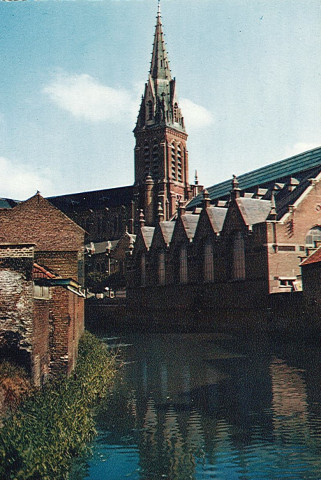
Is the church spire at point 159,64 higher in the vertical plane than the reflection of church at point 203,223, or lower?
higher

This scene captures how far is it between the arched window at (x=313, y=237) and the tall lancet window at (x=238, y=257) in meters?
4.81

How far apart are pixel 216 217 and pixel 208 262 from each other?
3878mm

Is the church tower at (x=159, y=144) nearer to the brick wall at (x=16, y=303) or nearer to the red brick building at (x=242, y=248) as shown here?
the red brick building at (x=242, y=248)

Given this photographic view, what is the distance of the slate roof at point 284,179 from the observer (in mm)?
41625

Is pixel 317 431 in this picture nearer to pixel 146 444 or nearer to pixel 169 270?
pixel 146 444

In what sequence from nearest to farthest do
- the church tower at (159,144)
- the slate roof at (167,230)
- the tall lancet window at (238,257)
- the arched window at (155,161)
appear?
the tall lancet window at (238,257)
the slate roof at (167,230)
the church tower at (159,144)
the arched window at (155,161)

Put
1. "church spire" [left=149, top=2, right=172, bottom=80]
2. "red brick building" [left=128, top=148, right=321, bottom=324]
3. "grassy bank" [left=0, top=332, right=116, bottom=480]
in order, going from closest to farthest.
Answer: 1. "grassy bank" [left=0, top=332, right=116, bottom=480]
2. "red brick building" [left=128, top=148, right=321, bottom=324]
3. "church spire" [left=149, top=2, right=172, bottom=80]

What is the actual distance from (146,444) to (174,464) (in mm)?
1503

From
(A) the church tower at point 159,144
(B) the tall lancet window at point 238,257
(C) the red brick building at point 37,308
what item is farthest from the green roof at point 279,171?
(C) the red brick building at point 37,308

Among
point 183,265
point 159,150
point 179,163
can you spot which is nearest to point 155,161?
point 159,150

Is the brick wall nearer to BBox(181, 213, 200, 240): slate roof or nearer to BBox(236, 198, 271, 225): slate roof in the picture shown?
BBox(236, 198, 271, 225): slate roof

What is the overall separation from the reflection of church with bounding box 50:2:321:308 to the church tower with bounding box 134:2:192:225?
0.15 m

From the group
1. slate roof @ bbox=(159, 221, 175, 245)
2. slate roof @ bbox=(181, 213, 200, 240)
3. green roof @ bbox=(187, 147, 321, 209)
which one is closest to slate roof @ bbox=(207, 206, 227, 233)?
slate roof @ bbox=(181, 213, 200, 240)

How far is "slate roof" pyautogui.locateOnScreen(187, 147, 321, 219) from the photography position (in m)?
41.6
